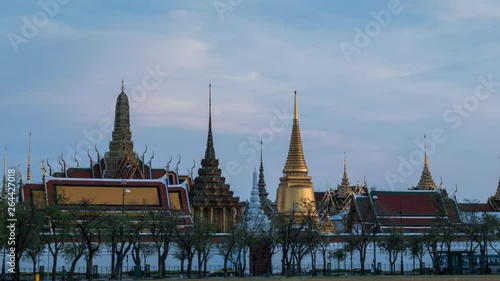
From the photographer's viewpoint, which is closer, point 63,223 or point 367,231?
point 63,223

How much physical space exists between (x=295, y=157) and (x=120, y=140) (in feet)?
67.6

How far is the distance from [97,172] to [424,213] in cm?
3618

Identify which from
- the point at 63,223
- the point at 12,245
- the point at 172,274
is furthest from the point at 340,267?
the point at 12,245

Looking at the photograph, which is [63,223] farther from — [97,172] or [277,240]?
[97,172]

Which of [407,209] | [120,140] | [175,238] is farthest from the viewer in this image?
[120,140]

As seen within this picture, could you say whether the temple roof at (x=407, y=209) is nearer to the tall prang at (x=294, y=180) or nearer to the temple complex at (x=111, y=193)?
the tall prang at (x=294, y=180)

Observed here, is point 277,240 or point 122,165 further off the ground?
A: point 122,165

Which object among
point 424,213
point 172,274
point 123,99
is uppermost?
point 123,99

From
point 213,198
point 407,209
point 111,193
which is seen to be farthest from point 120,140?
point 407,209

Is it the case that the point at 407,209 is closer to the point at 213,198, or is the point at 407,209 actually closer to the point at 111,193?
the point at 213,198

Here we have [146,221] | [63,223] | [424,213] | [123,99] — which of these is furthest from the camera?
[123,99]

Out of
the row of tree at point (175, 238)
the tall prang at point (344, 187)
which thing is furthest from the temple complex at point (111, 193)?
the tall prang at point (344, 187)

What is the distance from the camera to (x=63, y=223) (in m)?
68.6

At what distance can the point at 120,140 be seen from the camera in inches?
4377
